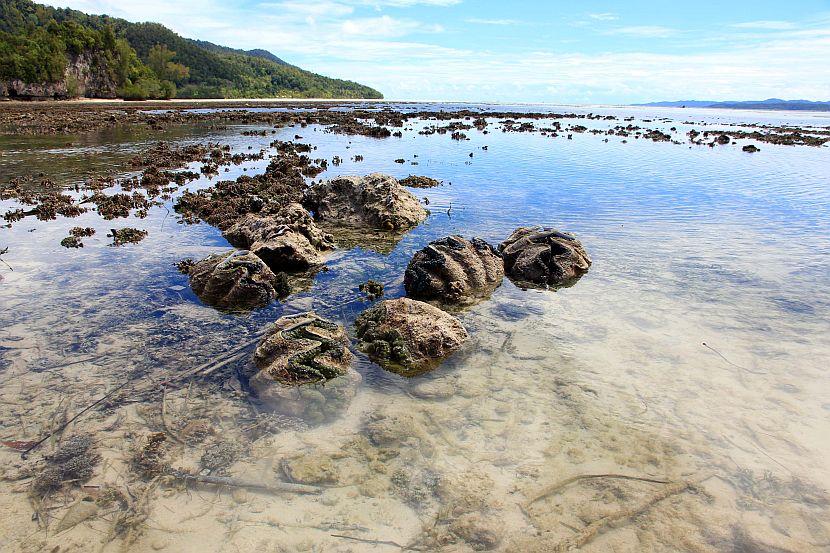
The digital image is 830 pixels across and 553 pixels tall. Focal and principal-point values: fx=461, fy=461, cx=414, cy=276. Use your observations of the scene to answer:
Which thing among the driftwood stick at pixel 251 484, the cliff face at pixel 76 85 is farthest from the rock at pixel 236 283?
the cliff face at pixel 76 85

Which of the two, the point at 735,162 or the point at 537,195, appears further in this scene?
the point at 735,162

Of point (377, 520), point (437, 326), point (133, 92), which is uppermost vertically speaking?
point (133, 92)

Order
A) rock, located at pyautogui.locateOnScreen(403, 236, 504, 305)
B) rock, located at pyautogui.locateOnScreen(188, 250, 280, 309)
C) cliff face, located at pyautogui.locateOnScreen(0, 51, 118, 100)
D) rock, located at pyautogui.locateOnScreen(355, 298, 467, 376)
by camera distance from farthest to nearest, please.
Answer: cliff face, located at pyautogui.locateOnScreen(0, 51, 118, 100)
rock, located at pyautogui.locateOnScreen(403, 236, 504, 305)
rock, located at pyautogui.locateOnScreen(188, 250, 280, 309)
rock, located at pyautogui.locateOnScreen(355, 298, 467, 376)

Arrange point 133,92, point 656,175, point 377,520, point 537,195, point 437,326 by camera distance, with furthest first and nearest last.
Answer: point 133,92
point 656,175
point 537,195
point 437,326
point 377,520

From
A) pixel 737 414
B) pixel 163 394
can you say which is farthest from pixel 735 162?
pixel 163 394

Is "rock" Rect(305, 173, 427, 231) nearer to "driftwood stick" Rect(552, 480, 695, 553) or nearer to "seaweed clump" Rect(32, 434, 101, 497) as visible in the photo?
"seaweed clump" Rect(32, 434, 101, 497)

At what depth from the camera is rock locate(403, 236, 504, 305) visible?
11.8 m

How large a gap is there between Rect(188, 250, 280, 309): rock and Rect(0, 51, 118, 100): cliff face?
143 meters

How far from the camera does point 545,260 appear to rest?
13258 millimetres

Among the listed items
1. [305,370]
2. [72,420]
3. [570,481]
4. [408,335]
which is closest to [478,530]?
[570,481]

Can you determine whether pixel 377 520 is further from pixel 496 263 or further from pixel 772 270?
pixel 772 270

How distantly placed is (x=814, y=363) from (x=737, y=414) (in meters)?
2.84

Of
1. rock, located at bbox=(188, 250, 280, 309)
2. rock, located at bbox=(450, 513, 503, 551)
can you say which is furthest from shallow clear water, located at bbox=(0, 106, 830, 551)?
rock, located at bbox=(188, 250, 280, 309)

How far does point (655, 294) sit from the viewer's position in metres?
12.0
